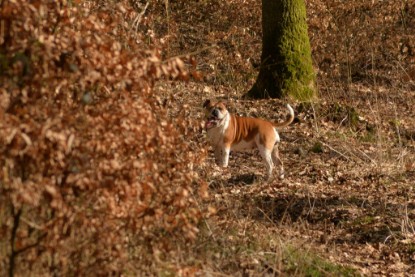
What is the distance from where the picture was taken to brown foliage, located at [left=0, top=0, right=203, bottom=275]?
174 inches

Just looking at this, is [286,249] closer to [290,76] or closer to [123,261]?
[123,261]

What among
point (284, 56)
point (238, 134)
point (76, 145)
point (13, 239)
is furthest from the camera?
point (284, 56)

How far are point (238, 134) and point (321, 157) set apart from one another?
140cm

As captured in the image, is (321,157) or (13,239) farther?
(321,157)

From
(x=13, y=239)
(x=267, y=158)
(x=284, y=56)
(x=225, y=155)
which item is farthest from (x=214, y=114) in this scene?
(x=13, y=239)

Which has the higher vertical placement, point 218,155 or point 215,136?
point 215,136

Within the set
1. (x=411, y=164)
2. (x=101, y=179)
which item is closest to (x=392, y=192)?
(x=411, y=164)

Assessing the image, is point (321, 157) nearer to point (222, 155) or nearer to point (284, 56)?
point (222, 155)

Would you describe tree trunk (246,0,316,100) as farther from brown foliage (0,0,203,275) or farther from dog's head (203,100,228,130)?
brown foliage (0,0,203,275)

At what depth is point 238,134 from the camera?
1049 cm

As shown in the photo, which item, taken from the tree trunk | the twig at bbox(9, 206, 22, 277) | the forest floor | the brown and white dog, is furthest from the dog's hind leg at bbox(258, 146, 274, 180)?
the twig at bbox(9, 206, 22, 277)

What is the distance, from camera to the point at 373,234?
855 centimetres

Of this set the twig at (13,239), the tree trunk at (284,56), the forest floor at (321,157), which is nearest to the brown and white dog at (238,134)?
the forest floor at (321,157)

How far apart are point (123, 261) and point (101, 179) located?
75 cm
